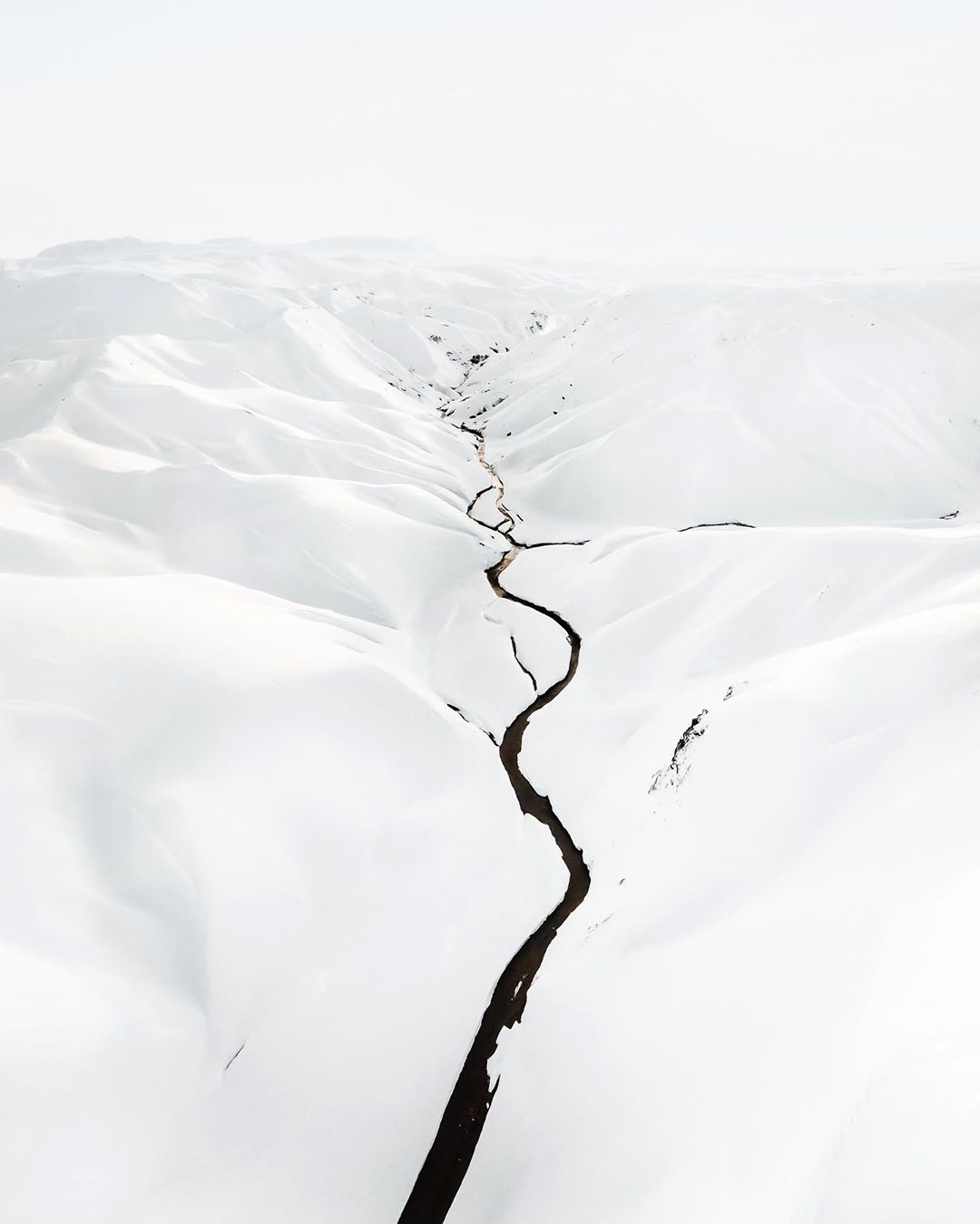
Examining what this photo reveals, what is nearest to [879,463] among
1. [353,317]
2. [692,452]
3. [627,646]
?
[692,452]

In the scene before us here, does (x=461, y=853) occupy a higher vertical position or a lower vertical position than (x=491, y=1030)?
higher

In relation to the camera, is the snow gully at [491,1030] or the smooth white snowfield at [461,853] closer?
the smooth white snowfield at [461,853]

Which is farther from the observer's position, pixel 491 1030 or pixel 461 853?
pixel 461 853

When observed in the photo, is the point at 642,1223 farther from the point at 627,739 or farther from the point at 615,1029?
the point at 627,739

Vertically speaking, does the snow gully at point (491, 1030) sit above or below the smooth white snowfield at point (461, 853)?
below
